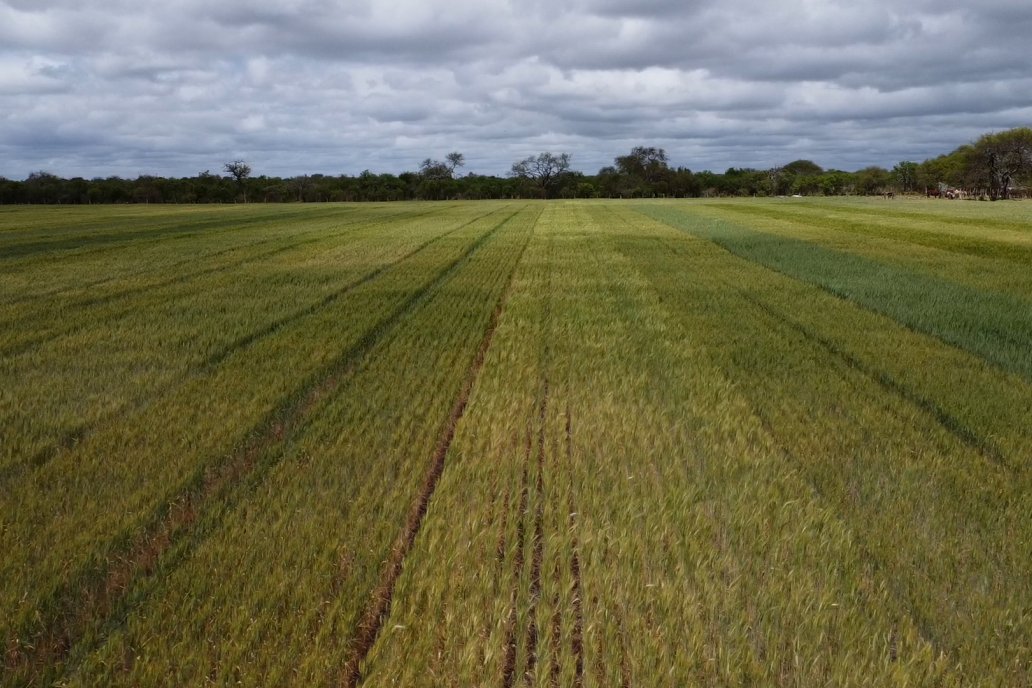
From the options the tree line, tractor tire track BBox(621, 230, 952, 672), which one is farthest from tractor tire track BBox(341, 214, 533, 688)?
the tree line

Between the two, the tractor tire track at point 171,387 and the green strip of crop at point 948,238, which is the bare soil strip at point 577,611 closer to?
the tractor tire track at point 171,387

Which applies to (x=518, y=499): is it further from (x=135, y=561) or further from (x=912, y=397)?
(x=912, y=397)

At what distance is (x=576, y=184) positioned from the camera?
128625mm

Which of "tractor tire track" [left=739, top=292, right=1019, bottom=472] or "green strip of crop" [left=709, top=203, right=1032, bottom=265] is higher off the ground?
"green strip of crop" [left=709, top=203, right=1032, bottom=265]

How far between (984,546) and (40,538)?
476 cm

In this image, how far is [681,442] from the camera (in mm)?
5453

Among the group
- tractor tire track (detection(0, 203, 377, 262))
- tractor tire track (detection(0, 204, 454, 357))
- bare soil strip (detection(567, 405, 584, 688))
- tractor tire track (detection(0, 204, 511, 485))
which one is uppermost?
tractor tire track (detection(0, 203, 377, 262))

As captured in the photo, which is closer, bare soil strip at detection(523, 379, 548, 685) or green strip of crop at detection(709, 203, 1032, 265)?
bare soil strip at detection(523, 379, 548, 685)

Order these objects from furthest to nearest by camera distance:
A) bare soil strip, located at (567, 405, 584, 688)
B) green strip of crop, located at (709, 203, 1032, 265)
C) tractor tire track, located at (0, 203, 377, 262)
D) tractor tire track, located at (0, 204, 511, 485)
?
tractor tire track, located at (0, 203, 377, 262) → green strip of crop, located at (709, 203, 1032, 265) → tractor tire track, located at (0, 204, 511, 485) → bare soil strip, located at (567, 405, 584, 688)

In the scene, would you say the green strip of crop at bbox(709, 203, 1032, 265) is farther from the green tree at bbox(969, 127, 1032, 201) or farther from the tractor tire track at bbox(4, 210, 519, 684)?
the green tree at bbox(969, 127, 1032, 201)

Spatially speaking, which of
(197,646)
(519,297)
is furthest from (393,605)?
(519,297)

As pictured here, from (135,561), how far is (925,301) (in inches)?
444

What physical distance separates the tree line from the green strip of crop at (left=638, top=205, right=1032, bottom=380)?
94876 millimetres

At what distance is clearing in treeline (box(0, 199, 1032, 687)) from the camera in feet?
10.2
